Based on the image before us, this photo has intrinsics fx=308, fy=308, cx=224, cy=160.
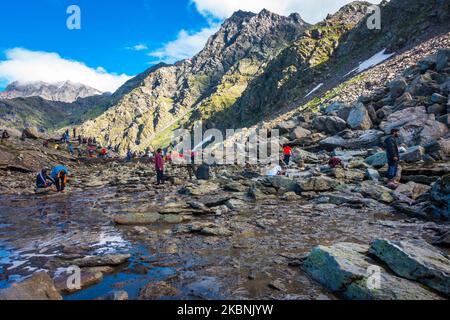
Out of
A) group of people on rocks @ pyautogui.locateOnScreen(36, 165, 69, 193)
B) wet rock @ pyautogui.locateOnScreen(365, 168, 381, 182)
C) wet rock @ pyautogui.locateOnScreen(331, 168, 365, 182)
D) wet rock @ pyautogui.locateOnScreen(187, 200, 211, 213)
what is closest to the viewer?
wet rock @ pyautogui.locateOnScreen(187, 200, 211, 213)

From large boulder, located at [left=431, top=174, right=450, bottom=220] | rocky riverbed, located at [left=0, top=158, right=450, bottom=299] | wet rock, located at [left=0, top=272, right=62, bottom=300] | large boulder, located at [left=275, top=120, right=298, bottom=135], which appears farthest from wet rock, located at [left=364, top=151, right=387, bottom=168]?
large boulder, located at [left=275, top=120, right=298, bottom=135]

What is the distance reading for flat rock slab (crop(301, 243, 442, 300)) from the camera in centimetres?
494

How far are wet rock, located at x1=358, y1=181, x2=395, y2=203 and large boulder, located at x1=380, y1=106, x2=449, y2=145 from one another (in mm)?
8728

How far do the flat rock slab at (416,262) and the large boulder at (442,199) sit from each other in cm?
408

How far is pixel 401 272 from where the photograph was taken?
5586 millimetres

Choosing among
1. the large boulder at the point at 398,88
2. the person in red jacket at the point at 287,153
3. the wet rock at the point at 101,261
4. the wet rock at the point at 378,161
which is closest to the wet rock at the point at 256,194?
the wet rock at the point at 378,161

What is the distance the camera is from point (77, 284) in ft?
19.9

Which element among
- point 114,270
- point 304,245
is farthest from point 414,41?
point 114,270

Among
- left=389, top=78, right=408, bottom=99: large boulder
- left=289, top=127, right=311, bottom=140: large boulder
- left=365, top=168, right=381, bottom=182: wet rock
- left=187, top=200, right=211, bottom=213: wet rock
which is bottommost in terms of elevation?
left=187, top=200, right=211, bottom=213: wet rock

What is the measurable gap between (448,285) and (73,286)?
264 inches

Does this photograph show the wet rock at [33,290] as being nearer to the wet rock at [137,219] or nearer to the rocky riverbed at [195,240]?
the rocky riverbed at [195,240]

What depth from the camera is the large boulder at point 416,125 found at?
786 inches

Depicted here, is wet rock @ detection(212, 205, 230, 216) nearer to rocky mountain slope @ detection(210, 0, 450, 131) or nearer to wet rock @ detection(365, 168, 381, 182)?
wet rock @ detection(365, 168, 381, 182)
